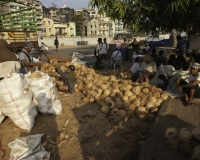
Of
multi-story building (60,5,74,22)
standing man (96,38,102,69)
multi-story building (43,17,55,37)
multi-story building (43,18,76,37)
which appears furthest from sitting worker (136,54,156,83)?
multi-story building (60,5,74,22)

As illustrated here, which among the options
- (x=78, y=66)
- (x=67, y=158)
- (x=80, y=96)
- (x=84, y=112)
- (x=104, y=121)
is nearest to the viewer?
(x=67, y=158)

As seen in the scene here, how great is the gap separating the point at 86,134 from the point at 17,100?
150cm

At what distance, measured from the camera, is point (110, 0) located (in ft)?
14.1

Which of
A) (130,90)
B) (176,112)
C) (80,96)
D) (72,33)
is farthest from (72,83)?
(72,33)

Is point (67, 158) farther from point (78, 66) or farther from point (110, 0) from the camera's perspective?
point (78, 66)

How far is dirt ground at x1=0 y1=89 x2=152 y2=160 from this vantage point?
10.3ft

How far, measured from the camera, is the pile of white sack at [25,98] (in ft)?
11.3

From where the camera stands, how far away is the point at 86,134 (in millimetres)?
3672

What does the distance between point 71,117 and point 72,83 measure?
166 centimetres

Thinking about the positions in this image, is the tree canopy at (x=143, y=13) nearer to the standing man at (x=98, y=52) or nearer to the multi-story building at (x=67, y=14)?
the standing man at (x=98, y=52)

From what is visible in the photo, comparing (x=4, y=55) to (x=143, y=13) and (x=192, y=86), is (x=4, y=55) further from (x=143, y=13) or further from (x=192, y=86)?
(x=192, y=86)

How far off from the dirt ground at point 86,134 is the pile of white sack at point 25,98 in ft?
0.72

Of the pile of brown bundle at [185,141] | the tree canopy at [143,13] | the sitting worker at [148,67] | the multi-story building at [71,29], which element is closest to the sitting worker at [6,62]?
the tree canopy at [143,13]

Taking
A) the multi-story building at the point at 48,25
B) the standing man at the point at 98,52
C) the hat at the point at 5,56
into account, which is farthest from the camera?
the multi-story building at the point at 48,25
